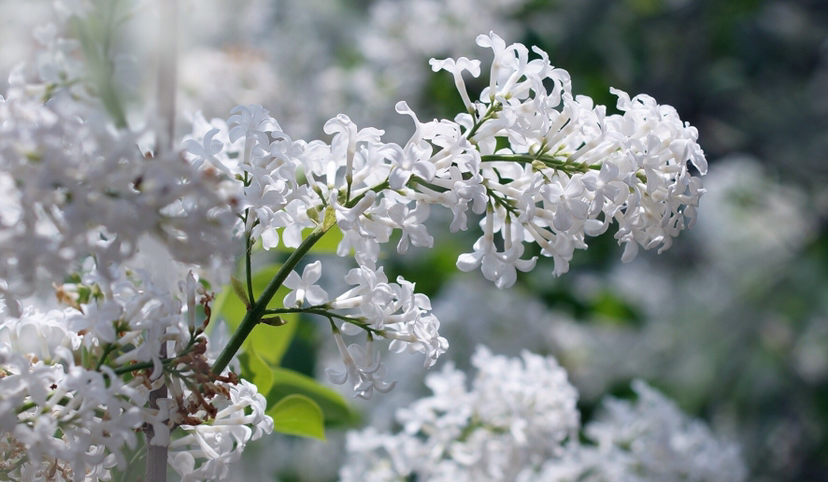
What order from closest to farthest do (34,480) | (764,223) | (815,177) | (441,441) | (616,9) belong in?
(34,480) → (441,441) → (616,9) → (815,177) → (764,223)

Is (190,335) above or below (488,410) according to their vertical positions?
below

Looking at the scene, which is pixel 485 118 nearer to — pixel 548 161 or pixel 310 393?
pixel 548 161

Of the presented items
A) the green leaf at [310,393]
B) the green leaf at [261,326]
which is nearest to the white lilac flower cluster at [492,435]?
the green leaf at [310,393]

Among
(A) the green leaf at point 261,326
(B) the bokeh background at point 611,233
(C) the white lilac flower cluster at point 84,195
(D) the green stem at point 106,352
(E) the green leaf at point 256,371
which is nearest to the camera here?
(C) the white lilac flower cluster at point 84,195

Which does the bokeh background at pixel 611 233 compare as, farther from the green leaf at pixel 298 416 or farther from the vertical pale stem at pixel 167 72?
the vertical pale stem at pixel 167 72

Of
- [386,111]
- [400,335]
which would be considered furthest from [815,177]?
[400,335]

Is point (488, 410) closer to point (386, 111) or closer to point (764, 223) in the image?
point (386, 111)

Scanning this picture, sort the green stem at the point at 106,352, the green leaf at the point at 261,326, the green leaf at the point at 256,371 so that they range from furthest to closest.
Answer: the green leaf at the point at 261,326
the green leaf at the point at 256,371
the green stem at the point at 106,352

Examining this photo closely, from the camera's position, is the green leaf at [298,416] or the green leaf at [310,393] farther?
the green leaf at [310,393]
